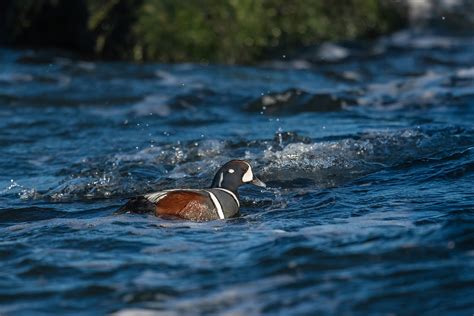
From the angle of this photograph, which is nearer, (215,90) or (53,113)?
(53,113)

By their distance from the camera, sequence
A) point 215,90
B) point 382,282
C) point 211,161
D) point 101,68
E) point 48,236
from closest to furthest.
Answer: point 382,282, point 48,236, point 211,161, point 215,90, point 101,68

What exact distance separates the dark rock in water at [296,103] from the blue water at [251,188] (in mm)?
35

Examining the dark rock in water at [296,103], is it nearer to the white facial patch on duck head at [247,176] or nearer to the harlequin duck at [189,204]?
the white facial patch on duck head at [247,176]

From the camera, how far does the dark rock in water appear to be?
10.5 meters

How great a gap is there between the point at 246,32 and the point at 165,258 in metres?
7.65

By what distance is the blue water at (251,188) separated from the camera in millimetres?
4996

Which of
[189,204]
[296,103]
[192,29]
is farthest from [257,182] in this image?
[192,29]

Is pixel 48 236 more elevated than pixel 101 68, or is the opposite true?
pixel 101 68

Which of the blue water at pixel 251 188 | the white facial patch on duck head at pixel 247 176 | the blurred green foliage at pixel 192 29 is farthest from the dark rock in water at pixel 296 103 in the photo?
the white facial patch on duck head at pixel 247 176

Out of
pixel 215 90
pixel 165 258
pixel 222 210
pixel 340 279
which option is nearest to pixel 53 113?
pixel 215 90

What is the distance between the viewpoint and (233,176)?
22.7 ft

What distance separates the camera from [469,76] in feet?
38.9

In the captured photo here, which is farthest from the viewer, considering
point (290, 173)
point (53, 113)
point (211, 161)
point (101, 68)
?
point (101, 68)

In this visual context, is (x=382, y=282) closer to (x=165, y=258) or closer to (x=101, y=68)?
(x=165, y=258)
